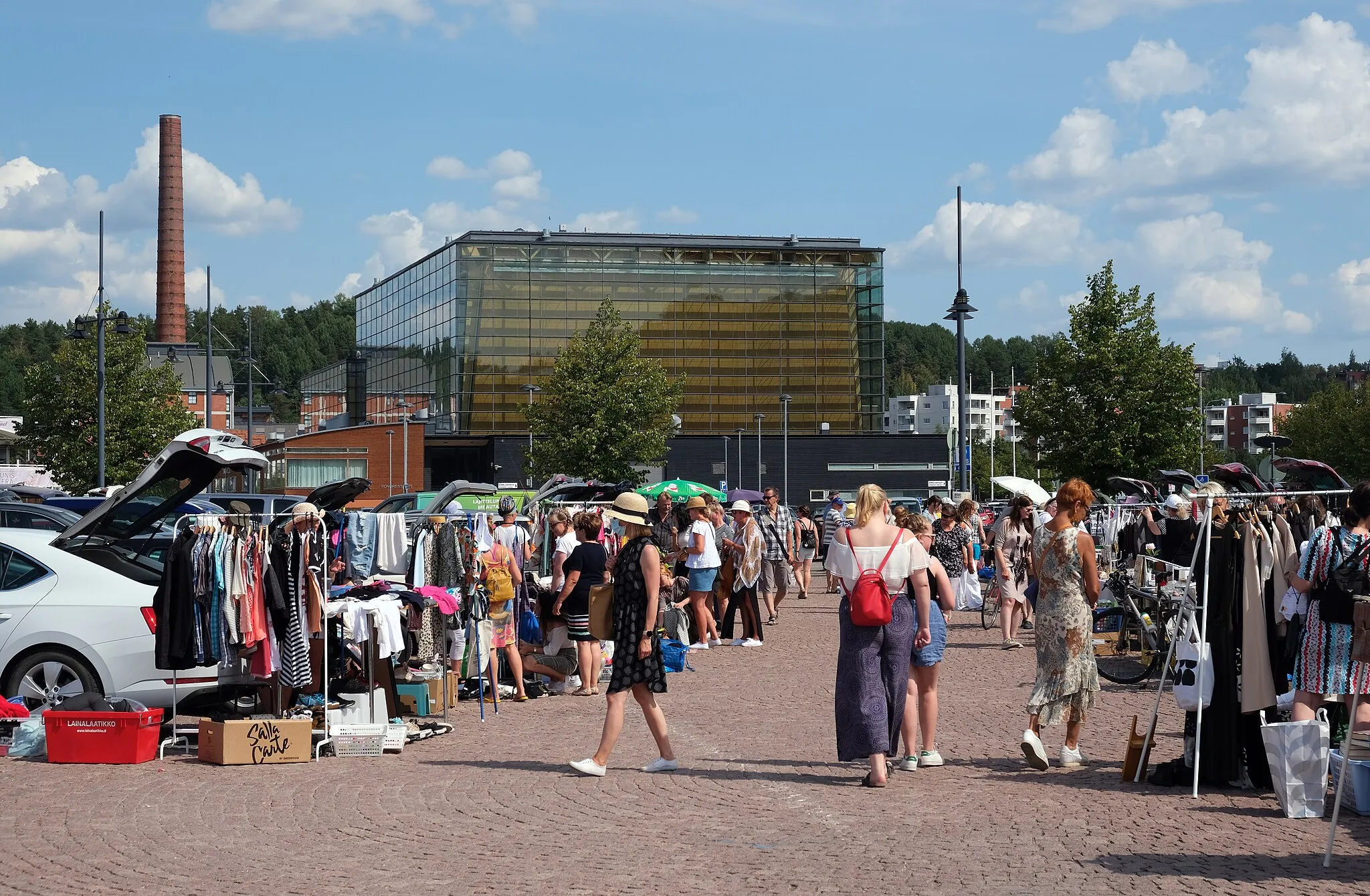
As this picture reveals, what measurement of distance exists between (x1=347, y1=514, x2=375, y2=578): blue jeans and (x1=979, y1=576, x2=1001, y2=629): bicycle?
10622 millimetres

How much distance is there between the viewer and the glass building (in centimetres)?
8194

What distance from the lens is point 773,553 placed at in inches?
912

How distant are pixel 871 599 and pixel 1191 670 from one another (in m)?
2.13

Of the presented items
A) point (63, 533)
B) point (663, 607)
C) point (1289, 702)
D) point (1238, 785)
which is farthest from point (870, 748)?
point (663, 607)

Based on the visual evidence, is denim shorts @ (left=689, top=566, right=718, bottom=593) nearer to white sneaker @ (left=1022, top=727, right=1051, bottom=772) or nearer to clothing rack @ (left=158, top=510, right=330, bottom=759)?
clothing rack @ (left=158, top=510, right=330, bottom=759)

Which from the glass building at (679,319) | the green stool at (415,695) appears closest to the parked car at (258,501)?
the green stool at (415,695)

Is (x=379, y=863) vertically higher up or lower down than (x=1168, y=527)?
lower down

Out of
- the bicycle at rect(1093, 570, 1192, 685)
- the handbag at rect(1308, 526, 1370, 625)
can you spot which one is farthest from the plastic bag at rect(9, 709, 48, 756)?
the bicycle at rect(1093, 570, 1192, 685)

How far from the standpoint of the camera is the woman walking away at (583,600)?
571 inches

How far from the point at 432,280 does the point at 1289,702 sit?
7860cm

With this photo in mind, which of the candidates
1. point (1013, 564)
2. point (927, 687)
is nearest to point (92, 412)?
point (1013, 564)

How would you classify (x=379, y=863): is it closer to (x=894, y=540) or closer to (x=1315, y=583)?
(x=894, y=540)

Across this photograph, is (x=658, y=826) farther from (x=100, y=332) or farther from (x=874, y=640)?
(x=100, y=332)

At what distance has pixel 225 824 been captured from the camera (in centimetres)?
835
